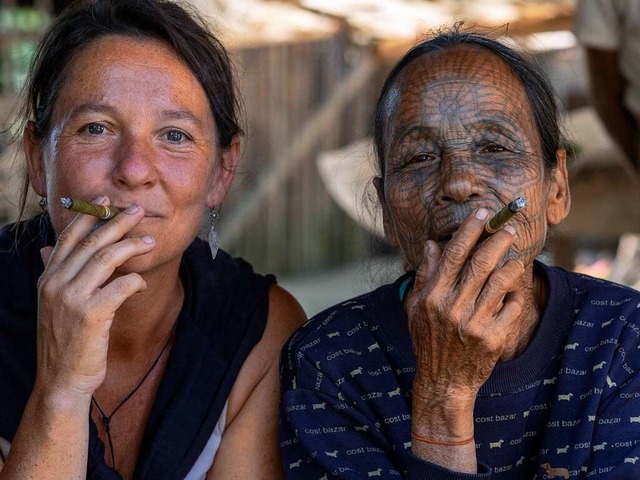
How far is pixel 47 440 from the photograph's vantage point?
2.40 metres

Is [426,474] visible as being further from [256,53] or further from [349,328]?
[256,53]

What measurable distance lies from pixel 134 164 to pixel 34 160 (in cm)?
49

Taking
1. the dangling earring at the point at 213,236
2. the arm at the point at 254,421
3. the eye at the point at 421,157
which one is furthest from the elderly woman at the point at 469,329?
the dangling earring at the point at 213,236

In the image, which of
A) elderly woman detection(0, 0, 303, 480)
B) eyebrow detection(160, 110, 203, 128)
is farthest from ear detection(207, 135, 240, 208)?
eyebrow detection(160, 110, 203, 128)

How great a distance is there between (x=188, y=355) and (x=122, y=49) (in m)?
0.90

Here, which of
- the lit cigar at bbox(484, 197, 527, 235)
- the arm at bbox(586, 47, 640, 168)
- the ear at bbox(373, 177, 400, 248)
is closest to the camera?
the lit cigar at bbox(484, 197, 527, 235)

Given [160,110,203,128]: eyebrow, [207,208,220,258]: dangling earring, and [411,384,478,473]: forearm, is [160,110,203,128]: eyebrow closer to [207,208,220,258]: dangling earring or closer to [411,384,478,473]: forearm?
[207,208,220,258]: dangling earring

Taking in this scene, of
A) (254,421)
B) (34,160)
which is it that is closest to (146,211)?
(34,160)

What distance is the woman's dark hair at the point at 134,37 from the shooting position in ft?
9.17

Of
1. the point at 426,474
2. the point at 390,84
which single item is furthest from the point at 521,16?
the point at 426,474

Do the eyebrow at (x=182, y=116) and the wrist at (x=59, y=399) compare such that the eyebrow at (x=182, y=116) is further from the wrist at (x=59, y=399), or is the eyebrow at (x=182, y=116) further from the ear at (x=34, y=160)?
the wrist at (x=59, y=399)

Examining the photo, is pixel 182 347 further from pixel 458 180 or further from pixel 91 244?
pixel 458 180

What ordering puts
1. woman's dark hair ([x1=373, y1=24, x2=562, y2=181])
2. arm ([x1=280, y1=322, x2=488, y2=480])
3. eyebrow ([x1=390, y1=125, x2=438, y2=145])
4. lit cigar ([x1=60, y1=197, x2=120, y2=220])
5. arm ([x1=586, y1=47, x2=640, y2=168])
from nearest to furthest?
lit cigar ([x1=60, y1=197, x2=120, y2=220]), arm ([x1=280, y1=322, x2=488, y2=480]), eyebrow ([x1=390, y1=125, x2=438, y2=145]), woman's dark hair ([x1=373, y1=24, x2=562, y2=181]), arm ([x1=586, y1=47, x2=640, y2=168])

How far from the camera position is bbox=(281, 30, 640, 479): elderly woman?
2.26 meters
